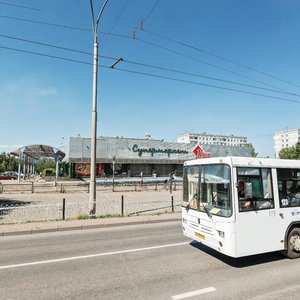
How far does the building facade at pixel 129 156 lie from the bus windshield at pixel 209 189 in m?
33.4

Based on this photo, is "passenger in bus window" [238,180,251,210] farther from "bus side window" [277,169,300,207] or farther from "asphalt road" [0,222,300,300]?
"asphalt road" [0,222,300,300]

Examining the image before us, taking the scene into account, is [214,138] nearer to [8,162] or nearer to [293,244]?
[8,162]

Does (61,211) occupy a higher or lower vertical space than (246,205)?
lower

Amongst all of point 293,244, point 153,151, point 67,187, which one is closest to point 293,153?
point 153,151

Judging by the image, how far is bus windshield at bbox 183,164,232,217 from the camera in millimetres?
6188

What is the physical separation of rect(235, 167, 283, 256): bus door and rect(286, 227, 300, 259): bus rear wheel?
1.20 feet

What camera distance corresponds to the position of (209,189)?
6.66m

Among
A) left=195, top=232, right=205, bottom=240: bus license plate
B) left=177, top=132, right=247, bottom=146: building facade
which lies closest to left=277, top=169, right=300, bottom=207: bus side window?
left=195, top=232, right=205, bottom=240: bus license plate

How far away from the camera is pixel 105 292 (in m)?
4.93

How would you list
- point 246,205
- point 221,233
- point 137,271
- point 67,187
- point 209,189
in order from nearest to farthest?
1. point 137,271
2. point 221,233
3. point 246,205
4. point 209,189
5. point 67,187

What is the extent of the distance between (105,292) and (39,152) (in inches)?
1547

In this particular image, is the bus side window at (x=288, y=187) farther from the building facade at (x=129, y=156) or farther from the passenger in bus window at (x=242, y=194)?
the building facade at (x=129, y=156)

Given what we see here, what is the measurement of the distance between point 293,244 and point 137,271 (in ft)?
12.7

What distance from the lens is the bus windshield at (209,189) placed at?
6.19 metres
